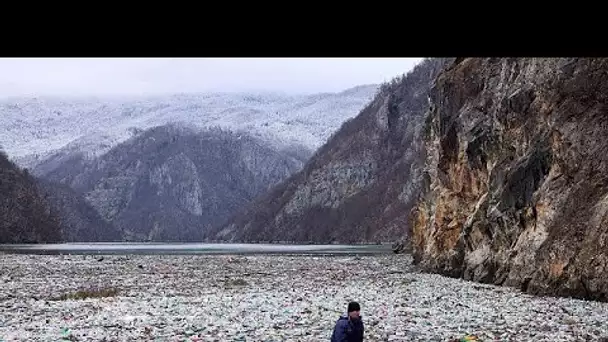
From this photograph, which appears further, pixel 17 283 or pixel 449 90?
pixel 449 90

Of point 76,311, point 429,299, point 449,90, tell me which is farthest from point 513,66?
point 76,311

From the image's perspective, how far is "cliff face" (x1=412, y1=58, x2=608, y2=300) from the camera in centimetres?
3453

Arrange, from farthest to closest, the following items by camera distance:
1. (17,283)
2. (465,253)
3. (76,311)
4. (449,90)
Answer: (449,90), (465,253), (17,283), (76,311)

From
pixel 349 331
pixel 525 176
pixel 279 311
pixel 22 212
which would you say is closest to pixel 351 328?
pixel 349 331

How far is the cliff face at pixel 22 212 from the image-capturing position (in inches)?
6609

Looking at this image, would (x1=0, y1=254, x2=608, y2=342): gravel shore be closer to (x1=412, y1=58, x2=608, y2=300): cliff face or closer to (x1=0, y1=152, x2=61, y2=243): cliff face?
(x1=412, y1=58, x2=608, y2=300): cliff face

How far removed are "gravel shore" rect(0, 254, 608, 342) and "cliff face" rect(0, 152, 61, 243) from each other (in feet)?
416

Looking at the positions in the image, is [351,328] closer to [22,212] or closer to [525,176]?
[525,176]

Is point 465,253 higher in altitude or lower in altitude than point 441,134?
lower

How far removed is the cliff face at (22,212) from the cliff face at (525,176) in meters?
127
